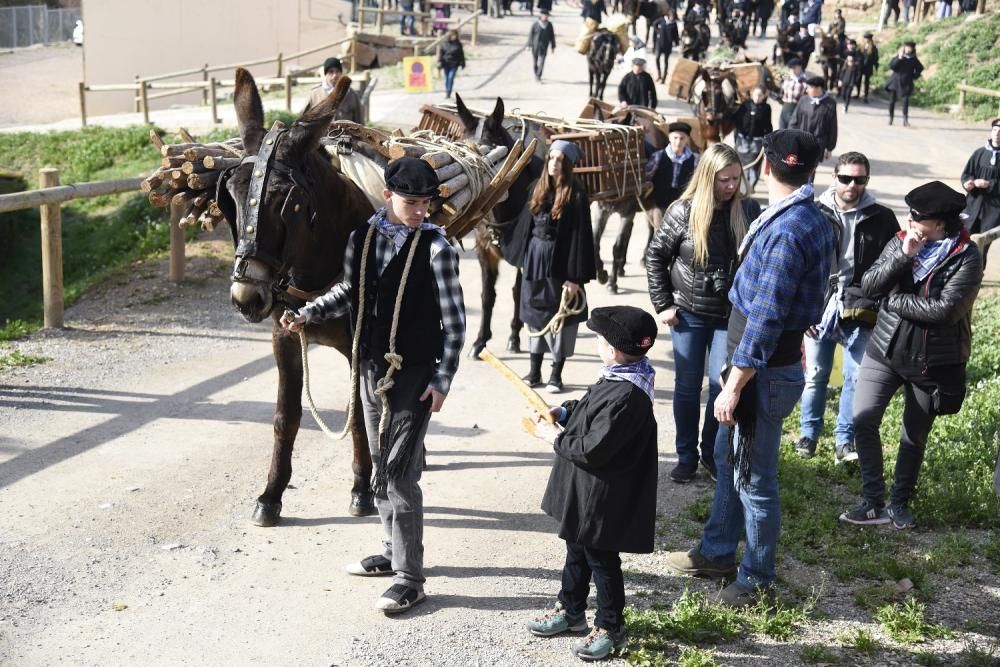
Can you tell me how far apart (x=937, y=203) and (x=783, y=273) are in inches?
54.9

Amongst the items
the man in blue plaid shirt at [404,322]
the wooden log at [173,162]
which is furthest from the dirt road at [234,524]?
the wooden log at [173,162]

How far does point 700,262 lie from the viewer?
5.98m

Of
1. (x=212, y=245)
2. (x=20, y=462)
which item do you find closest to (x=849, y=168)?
(x=20, y=462)

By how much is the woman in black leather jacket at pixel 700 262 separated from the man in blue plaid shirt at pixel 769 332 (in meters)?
1.08

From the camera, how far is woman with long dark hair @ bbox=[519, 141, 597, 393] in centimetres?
779

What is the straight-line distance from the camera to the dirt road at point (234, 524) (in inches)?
182

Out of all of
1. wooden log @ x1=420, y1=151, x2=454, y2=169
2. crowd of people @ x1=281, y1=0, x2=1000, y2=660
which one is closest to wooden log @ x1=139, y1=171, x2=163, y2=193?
crowd of people @ x1=281, y1=0, x2=1000, y2=660

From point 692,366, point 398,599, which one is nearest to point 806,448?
point 692,366

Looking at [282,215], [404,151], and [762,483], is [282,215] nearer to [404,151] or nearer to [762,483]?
[404,151]

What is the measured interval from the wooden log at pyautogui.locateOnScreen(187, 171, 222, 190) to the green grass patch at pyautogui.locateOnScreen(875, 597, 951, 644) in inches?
152

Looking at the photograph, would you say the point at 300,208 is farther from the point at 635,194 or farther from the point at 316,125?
the point at 635,194

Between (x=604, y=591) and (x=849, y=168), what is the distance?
3218 mm

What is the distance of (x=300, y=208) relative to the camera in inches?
194

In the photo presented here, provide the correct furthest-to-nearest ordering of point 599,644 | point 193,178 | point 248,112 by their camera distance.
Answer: point 193,178
point 248,112
point 599,644
